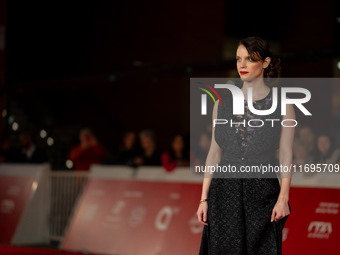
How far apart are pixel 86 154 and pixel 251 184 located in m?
7.14

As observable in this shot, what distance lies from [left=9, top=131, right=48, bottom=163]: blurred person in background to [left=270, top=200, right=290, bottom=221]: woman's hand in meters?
7.70

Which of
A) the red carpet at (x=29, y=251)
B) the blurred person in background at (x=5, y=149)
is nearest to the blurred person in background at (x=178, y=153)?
the red carpet at (x=29, y=251)

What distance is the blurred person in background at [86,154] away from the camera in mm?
10661

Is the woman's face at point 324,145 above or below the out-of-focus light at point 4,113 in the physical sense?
below

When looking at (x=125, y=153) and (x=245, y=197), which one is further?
(x=125, y=153)

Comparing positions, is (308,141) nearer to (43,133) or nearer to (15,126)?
(15,126)

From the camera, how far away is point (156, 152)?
9234 mm

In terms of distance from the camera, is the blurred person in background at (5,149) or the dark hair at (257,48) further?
the blurred person in background at (5,149)

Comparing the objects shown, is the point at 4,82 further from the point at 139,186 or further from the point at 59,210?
the point at 139,186

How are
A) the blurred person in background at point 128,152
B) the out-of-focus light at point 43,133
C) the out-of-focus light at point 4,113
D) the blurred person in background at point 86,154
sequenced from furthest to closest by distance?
the out-of-focus light at point 43,133
the out-of-focus light at point 4,113
the blurred person in background at point 86,154
the blurred person in background at point 128,152

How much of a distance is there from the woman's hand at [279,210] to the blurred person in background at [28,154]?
7700 mm

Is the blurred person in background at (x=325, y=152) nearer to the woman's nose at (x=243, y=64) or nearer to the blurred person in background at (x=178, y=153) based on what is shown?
the blurred person in background at (x=178, y=153)

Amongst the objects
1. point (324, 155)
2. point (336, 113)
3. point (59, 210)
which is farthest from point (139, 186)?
point (336, 113)

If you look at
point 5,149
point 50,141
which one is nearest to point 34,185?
point 5,149
